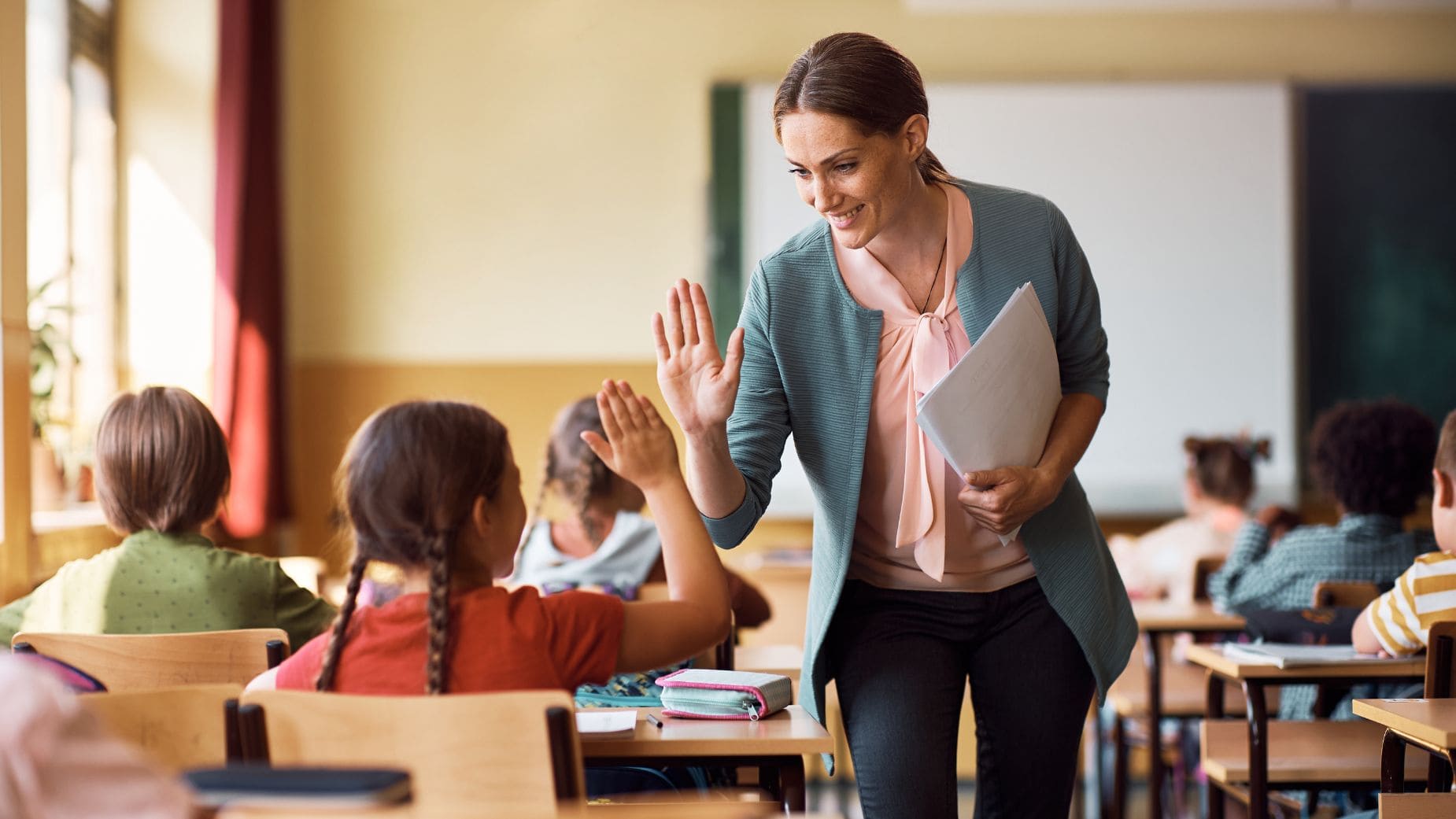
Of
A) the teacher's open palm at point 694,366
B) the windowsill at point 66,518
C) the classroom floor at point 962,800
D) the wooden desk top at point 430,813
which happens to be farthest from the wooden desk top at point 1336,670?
the windowsill at point 66,518

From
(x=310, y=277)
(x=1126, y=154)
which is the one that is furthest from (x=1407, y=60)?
(x=310, y=277)


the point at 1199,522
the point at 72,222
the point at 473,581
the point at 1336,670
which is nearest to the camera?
the point at 473,581

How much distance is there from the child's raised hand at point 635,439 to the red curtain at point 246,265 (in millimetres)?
3342

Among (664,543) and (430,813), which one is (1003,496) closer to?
(664,543)

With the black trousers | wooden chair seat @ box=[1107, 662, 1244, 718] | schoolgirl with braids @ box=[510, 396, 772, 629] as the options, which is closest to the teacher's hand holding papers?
the black trousers

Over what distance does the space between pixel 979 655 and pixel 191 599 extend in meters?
1.31

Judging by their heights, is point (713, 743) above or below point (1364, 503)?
below

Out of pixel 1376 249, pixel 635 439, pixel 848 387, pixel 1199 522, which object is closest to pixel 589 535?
pixel 848 387

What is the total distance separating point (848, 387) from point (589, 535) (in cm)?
140

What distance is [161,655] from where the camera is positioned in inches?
77.3

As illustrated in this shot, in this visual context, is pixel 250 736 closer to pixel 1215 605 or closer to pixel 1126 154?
pixel 1215 605

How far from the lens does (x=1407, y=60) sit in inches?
213

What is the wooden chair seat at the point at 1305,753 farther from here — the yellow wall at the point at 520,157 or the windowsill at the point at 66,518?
the yellow wall at the point at 520,157

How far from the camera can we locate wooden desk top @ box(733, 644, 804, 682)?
8.69 feet
